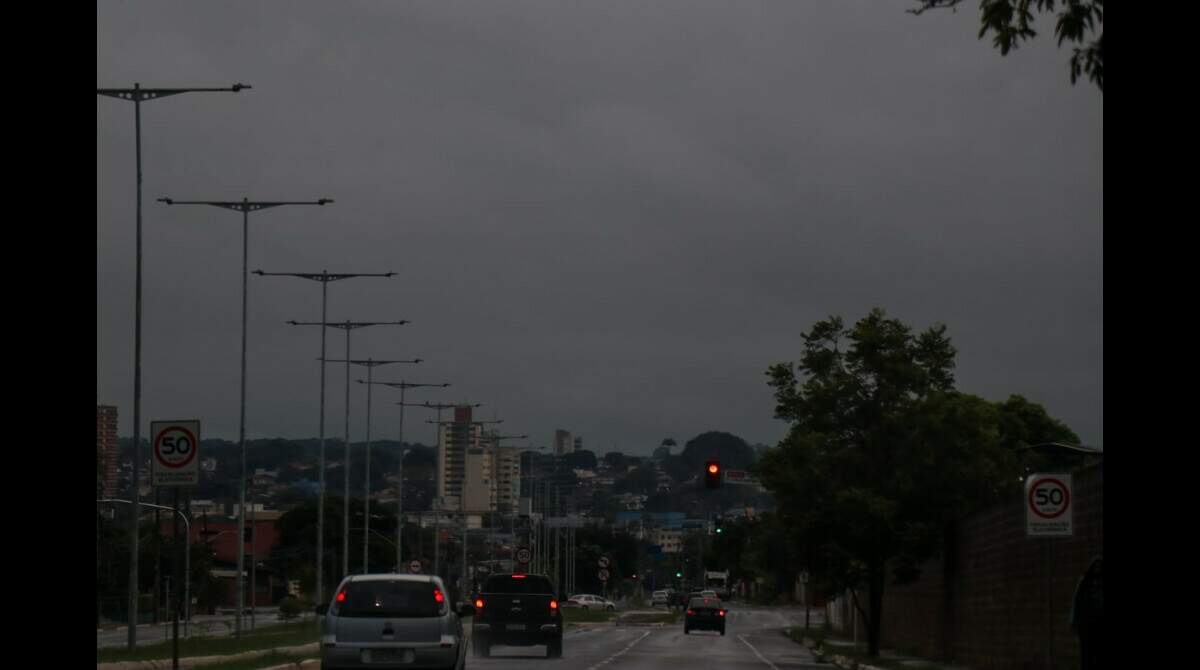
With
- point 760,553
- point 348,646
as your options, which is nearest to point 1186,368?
point 348,646

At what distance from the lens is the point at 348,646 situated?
24.6 meters

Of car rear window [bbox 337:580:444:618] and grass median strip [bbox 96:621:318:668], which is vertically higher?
car rear window [bbox 337:580:444:618]

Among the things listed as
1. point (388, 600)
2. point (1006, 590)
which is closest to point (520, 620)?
point (1006, 590)

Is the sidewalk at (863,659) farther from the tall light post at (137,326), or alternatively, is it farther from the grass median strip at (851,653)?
the tall light post at (137,326)

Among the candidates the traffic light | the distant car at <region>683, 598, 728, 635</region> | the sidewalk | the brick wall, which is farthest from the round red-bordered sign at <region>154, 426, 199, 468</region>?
the distant car at <region>683, 598, 728, 635</region>

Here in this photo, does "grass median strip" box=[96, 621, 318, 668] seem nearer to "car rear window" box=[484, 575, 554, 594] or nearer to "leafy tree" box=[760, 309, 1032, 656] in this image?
"car rear window" box=[484, 575, 554, 594]

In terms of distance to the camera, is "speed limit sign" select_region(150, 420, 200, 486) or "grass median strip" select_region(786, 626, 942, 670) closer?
"speed limit sign" select_region(150, 420, 200, 486)

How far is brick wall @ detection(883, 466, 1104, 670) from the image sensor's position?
2777cm

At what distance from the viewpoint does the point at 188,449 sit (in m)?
22.0

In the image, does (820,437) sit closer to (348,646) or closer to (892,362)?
(892,362)

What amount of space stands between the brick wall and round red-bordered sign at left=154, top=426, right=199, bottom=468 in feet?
35.8
